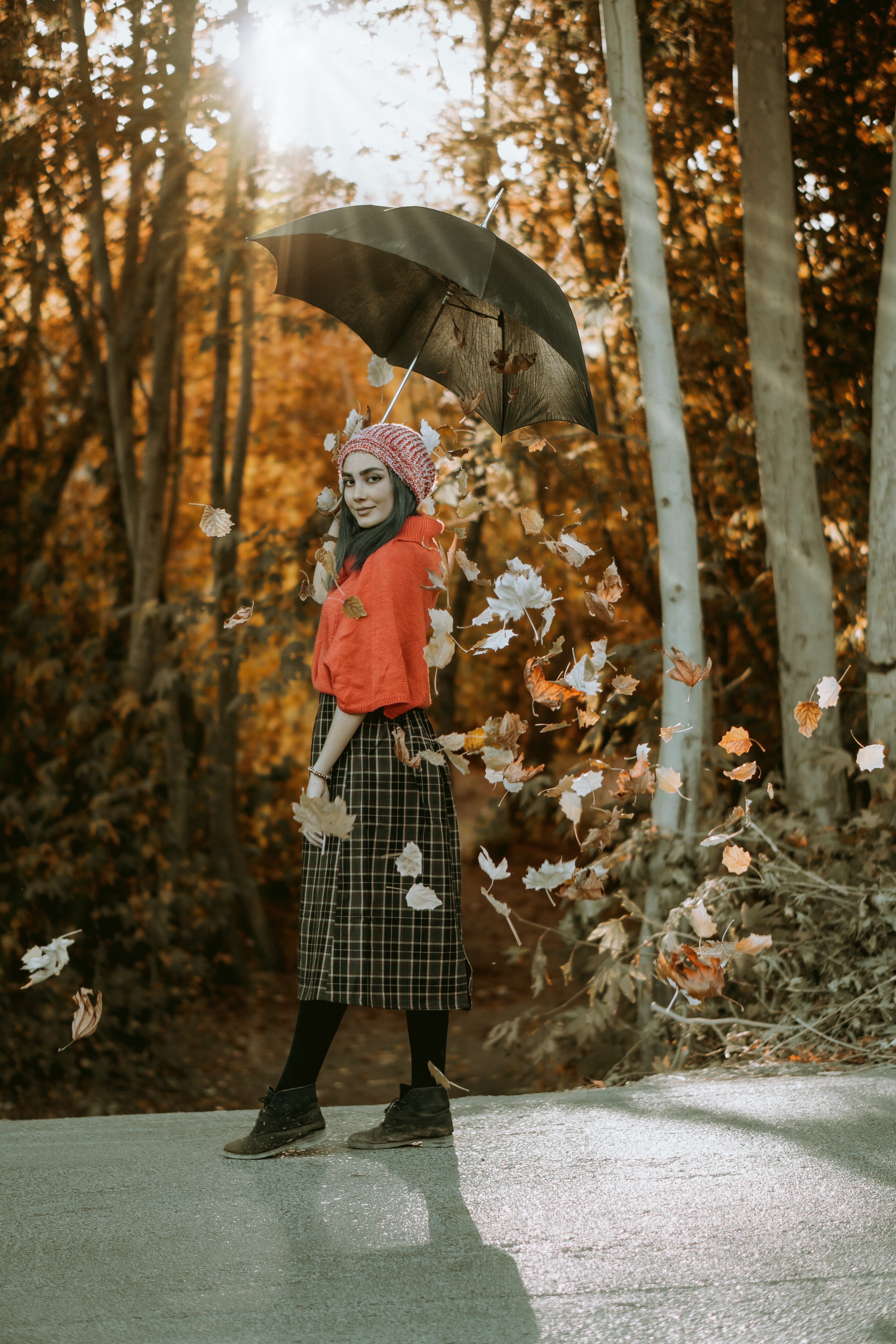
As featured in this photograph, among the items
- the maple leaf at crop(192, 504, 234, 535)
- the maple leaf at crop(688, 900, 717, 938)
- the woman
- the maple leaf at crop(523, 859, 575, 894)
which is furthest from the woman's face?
the maple leaf at crop(688, 900, 717, 938)

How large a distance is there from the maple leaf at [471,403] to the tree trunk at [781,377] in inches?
103

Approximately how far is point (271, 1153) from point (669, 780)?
1874 millimetres

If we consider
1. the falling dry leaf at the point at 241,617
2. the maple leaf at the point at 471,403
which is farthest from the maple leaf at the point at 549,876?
the maple leaf at the point at 471,403

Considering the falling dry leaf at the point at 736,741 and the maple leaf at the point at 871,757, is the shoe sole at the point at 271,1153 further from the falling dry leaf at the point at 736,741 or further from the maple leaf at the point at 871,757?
the maple leaf at the point at 871,757

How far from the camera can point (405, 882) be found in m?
2.93

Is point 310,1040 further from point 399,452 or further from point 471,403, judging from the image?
point 471,403

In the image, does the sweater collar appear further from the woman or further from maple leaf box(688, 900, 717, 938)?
maple leaf box(688, 900, 717, 938)

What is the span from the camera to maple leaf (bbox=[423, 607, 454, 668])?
295 centimetres

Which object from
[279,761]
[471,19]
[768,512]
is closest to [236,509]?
[279,761]

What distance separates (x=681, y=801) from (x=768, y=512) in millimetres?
1514

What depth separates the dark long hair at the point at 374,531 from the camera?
2.92m

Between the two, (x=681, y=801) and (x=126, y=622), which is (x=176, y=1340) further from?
(x=126, y=622)

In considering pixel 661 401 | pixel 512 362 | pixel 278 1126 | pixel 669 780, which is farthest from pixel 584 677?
pixel 661 401

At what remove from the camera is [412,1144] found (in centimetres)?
302
